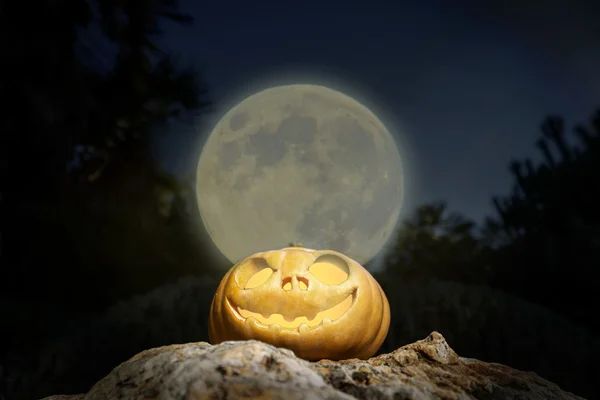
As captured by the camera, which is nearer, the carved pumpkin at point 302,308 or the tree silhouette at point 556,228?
the carved pumpkin at point 302,308

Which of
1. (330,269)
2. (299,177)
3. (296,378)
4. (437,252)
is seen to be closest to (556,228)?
(437,252)

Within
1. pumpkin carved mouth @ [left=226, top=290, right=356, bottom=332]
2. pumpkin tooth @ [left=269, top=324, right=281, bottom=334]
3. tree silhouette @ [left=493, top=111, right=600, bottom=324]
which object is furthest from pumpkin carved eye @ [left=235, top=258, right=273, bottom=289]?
tree silhouette @ [left=493, top=111, right=600, bottom=324]

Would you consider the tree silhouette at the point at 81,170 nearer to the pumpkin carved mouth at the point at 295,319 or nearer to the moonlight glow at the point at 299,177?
the moonlight glow at the point at 299,177

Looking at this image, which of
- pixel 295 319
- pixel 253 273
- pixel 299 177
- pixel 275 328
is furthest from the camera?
pixel 299 177

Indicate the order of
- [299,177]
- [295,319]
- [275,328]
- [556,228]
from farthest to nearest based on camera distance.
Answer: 1. [556,228]
2. [299,177]
3. [295,319]
4. [275,328]

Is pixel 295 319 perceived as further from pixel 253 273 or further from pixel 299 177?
pixel 299 177

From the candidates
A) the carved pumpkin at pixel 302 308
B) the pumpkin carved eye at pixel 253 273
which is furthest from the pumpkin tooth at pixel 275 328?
the pumpkin carved eye at pixel 253 273

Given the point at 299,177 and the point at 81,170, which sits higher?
the point at 81,170

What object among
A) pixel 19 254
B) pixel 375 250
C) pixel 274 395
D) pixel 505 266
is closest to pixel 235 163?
pixel 375 250
